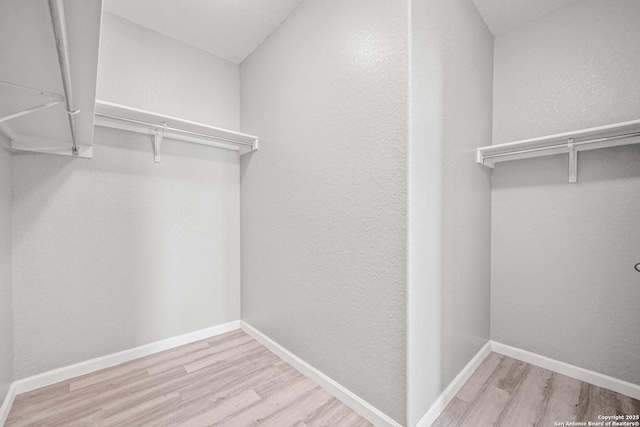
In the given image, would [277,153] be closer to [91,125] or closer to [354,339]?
[91,125]

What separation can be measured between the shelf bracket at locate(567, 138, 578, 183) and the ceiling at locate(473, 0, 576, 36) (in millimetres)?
972

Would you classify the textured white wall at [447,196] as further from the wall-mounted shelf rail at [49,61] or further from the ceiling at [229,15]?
the wall-mounted shelf rail at [49,61]

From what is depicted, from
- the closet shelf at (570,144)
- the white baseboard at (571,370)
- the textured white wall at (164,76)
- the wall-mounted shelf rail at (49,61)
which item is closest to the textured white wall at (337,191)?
the textured white wall at (164,76)

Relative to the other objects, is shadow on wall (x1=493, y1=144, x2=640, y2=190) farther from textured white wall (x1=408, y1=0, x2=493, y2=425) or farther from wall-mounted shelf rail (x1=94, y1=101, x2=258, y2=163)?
wall-mounted shelf rail (x1=94, y1=101, x2=258, y2=163)

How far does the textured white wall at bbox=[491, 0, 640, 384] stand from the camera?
1585mm

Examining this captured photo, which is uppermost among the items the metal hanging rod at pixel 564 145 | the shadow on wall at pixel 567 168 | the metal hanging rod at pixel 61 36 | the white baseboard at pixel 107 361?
the metal hanging rod at pixel 564 145

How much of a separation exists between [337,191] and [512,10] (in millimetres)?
1790

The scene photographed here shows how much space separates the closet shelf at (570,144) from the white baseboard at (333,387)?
1676mm

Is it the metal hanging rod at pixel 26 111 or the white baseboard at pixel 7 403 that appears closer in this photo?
the metal hanging rod at pixel 26 111

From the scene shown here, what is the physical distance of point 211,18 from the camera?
1.93 metres

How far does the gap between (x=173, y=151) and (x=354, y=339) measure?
6.33 ft

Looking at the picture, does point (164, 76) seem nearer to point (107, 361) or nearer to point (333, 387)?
point (107, 361)

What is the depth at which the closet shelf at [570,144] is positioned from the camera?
1.45 metres

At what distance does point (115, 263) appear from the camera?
1.91 metres
